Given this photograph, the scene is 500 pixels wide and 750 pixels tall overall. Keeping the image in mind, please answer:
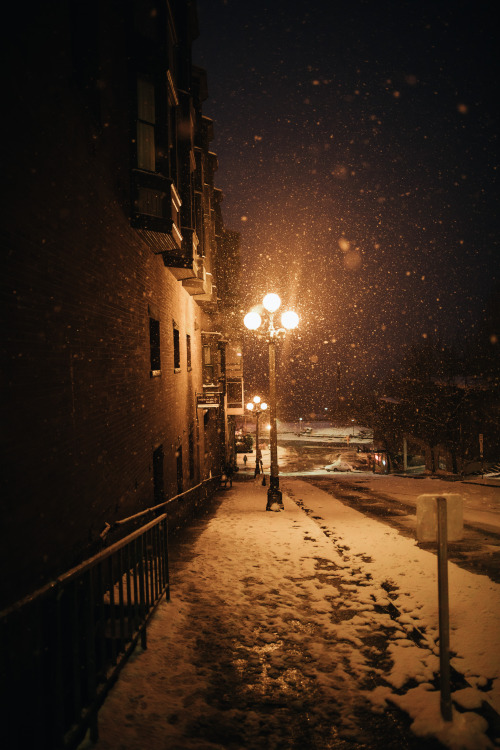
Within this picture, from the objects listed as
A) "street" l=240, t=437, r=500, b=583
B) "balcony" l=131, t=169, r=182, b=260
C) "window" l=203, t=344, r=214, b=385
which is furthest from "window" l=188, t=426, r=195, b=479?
"balcony" l=131, t=169, r=182, b=260

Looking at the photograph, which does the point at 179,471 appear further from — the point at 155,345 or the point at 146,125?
the point at 146,125

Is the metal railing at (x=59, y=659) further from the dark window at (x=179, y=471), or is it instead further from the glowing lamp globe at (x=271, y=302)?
the dark window at (x=179, y=471)

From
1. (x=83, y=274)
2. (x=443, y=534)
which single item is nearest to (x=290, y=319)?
(x=83, y=274)

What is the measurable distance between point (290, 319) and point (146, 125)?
20.6ft

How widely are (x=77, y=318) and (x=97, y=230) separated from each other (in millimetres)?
1595

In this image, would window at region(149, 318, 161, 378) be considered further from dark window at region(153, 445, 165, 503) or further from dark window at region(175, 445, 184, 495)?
dark window at region(175, 445, 184, 495)

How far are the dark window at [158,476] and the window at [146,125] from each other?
6345 millimetres

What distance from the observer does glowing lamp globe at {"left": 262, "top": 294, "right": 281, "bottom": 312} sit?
13172 millimetres

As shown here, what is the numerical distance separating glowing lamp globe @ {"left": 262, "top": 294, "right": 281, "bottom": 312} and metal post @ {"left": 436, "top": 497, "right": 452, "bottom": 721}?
9.89 metres

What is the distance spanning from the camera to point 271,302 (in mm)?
13203

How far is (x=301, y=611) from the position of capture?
5.94 m

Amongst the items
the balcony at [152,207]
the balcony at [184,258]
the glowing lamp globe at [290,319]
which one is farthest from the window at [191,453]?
the balcony at [152,207]

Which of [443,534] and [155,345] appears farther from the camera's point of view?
[155,345]

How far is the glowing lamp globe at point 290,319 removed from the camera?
13195 millimetres
